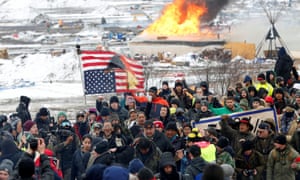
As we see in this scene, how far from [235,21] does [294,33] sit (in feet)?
36.5

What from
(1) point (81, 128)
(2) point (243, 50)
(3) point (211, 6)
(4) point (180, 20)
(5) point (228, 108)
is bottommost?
(2) point (243, 50)

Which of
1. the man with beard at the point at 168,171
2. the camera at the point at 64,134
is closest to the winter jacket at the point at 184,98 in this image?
the camera at the point at 64,134

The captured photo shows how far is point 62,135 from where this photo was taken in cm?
1002

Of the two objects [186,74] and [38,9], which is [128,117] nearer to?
[186,74]

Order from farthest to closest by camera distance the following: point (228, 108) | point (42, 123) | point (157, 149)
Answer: point (42, 123) < point (228, 108) < point (157, 149)

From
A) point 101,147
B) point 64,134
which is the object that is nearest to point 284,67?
point 64,134

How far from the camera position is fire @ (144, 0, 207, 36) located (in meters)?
43.8

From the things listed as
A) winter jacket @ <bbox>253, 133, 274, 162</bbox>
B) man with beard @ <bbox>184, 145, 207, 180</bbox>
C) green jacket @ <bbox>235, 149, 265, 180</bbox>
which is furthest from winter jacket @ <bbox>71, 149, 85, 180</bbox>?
winter jacket @ <bbox>253, 133, 274, 162</bbox>

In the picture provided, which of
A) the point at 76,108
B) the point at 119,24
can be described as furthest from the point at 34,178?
the point at 119,24

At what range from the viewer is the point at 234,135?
954 cm

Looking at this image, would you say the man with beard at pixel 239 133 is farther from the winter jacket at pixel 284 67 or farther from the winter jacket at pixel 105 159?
the winter jacket at pixel 284 67

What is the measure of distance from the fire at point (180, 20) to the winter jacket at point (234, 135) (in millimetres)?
33297

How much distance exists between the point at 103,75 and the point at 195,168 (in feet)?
26.6

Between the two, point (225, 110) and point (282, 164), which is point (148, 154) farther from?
point (225, 110)
